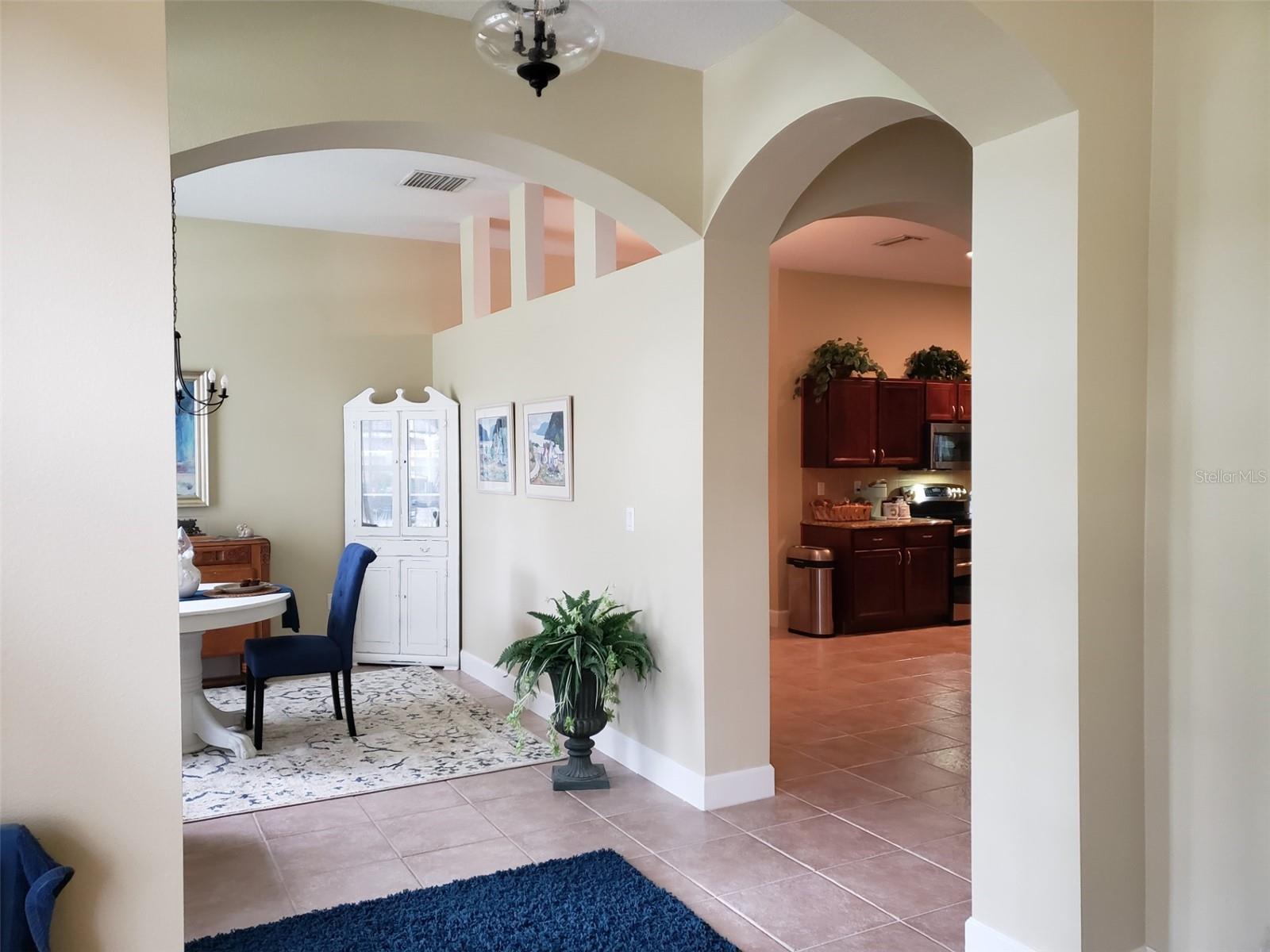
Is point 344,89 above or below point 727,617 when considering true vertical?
above

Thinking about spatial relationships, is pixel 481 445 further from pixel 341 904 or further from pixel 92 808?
pixel 92 808

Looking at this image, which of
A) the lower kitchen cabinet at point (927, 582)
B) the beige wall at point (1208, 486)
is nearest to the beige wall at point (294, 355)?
the lower kitchen cabinet at point (927, 582)

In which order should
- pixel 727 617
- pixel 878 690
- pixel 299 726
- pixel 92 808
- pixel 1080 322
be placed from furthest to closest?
pixel 878 690
pixel 299 726
pixel 727 617
pixel 1080 322
pixel 92 808

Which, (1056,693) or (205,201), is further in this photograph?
(205,201)

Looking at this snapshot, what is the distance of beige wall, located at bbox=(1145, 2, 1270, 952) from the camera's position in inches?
89.8

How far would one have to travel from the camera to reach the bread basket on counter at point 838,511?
826 cm

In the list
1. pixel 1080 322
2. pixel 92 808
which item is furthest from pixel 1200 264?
pixel 92 808

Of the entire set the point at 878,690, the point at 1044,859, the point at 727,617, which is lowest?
the point at 878,690

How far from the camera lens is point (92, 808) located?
1417mm

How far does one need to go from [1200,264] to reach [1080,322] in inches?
13.8

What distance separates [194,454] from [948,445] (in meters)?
6.28

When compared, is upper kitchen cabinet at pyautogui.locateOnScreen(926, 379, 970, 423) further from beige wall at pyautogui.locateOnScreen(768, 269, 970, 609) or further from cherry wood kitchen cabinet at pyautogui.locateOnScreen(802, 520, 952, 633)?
cherry wood kitchen cabinet at pyautogui.locateOnScreen(802, 520, 952, 633)

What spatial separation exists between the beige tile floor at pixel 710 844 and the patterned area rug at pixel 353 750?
6.1 inches

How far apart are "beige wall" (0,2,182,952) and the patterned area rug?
2.78 metres
